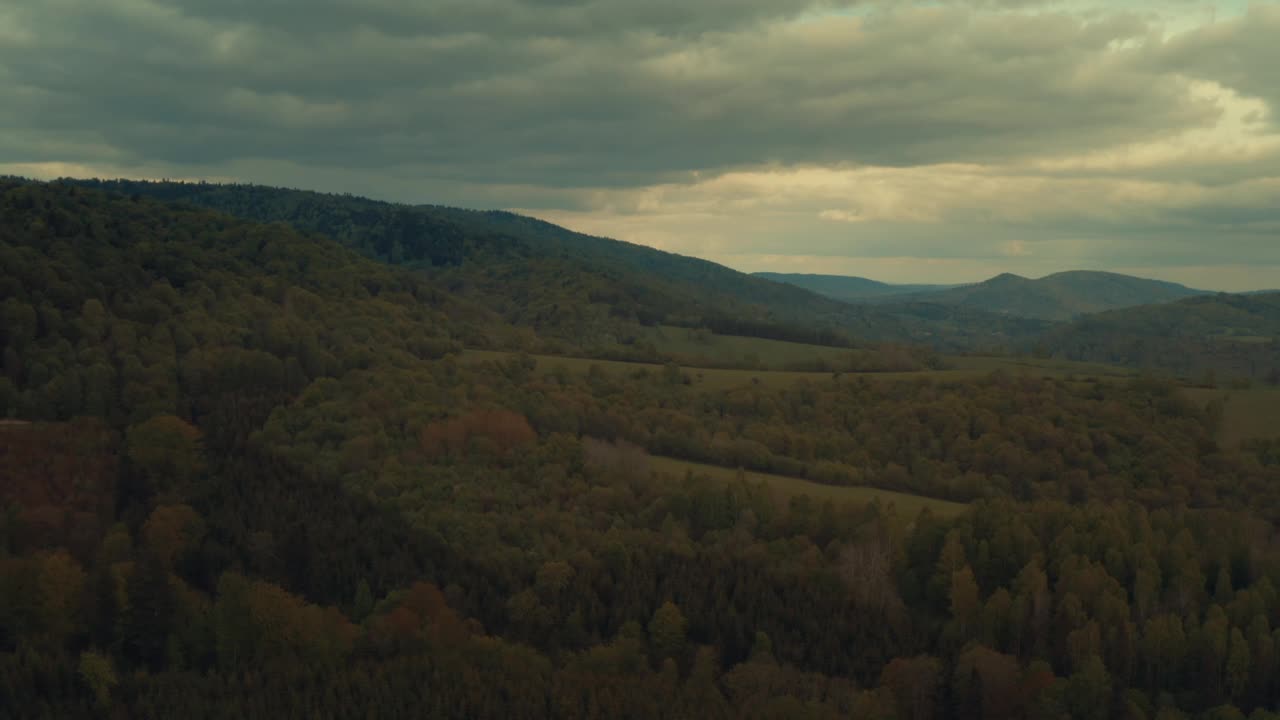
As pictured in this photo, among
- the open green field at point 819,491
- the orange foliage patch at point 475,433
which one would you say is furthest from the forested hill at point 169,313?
the open green field at point 819,491

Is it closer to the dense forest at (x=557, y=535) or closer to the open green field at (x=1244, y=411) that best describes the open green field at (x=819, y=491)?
the dense forest at (x=557, y=535)

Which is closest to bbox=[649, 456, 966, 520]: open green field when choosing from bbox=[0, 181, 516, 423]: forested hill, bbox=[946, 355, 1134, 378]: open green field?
bbox=[0, 181, 516, 423]: forested hill

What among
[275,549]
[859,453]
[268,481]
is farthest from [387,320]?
[859,453]

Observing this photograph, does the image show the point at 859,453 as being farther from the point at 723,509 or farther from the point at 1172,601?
the point at 1172,601

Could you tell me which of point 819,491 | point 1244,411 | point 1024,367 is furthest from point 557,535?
point 1024,367

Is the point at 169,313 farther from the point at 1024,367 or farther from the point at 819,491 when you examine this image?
the point at 1024,367
